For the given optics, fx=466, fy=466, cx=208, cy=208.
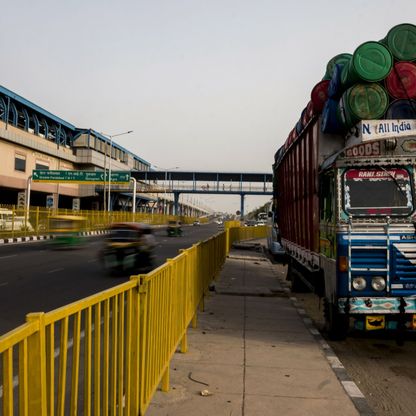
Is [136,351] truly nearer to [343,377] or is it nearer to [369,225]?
[343,377]

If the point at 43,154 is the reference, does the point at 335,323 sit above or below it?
below

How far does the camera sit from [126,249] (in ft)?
47.9

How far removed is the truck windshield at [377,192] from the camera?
7012 mm

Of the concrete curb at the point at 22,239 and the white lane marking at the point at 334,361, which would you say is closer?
the white lane marking at the point at 334,361

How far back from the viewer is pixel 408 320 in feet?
22.1

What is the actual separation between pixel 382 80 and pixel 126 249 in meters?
9.84

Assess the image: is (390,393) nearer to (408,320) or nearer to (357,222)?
(408,320)

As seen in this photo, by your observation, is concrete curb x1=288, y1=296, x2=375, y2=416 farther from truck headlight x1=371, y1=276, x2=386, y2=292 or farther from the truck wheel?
truck headlight x1=371, y1=276, x2=386, y2=292

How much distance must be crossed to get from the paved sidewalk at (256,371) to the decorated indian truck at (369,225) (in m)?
0.93

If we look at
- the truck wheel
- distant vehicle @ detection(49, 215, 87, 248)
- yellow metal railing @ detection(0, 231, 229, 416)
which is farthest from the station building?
yellow metal railing @ detection(0, 231, 229, 416)

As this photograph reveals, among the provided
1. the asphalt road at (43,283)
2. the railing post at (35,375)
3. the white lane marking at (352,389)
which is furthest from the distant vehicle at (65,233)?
the railing post at (35,375)

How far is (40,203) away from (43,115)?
12.5 metres

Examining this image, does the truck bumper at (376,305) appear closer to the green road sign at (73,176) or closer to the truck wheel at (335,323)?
the truck wheel at (335,323)

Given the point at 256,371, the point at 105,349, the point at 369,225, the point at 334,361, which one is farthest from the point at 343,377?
the point at 105,349
